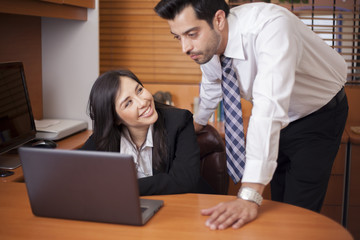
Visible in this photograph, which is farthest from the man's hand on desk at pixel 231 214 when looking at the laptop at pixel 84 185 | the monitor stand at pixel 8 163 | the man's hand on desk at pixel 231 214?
the monitor stand at pixel 8 163

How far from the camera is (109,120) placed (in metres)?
1.77

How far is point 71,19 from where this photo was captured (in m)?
2.79

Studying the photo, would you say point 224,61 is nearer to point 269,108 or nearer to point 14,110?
point 269,108

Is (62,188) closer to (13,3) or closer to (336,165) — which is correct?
(13,3)

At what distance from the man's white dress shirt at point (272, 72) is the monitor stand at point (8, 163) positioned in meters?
0.85

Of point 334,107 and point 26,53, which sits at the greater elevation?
point 26,53

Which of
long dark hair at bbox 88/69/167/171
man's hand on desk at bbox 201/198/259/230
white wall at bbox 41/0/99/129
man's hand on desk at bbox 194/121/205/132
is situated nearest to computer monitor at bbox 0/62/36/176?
long dark hair at bbox 88/69/167/171

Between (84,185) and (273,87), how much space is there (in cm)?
65

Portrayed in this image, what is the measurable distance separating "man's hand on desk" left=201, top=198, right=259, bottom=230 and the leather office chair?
1.78 feet

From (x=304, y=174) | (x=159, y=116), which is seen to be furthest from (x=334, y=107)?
(x=159, y=116)

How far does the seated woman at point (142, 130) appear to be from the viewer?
5.71ft

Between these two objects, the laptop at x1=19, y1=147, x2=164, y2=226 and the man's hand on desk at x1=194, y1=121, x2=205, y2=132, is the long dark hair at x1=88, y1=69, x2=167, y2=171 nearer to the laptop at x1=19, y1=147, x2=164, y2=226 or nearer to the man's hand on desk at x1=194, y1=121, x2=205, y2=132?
the man's hand on desk at x1=194, y1=121, x2=205, y2=132

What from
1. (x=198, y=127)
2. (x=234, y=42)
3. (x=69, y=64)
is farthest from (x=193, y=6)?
(x=69, y=64)

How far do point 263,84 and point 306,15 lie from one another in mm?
2068
